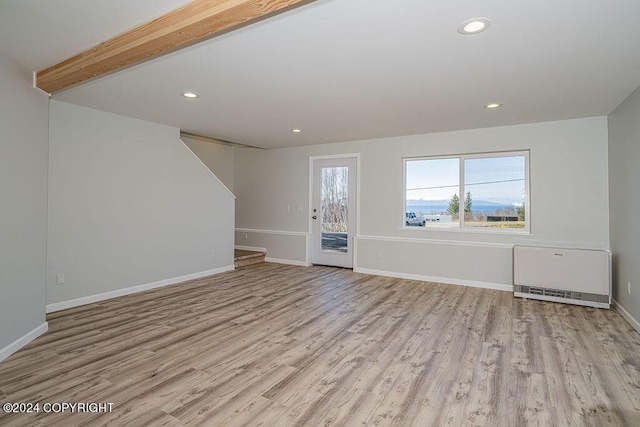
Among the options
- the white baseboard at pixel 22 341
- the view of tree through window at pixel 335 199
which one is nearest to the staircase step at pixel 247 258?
the view of tree through window at pixel 335 199

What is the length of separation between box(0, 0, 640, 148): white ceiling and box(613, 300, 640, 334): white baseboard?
2.34 m

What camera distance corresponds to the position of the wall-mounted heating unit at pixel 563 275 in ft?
13.2

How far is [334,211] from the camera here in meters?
6.52

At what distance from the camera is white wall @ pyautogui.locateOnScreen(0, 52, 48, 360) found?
2.62m

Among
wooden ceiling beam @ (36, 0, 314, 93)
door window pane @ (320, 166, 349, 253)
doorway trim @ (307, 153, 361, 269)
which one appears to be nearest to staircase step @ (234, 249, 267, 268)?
doorway trim @ (307, 153, 361, 269)

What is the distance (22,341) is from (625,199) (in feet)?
20.2

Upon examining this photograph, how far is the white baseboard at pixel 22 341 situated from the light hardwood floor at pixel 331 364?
0.07m

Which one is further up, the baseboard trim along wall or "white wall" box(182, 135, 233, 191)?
"white wall" box(182, 135, 233, 191)

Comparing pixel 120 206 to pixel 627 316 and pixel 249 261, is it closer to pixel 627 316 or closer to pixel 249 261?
pixel 249 261

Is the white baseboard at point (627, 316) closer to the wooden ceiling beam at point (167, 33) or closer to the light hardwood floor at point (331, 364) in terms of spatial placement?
the light hardwood floor at point (331, 364)

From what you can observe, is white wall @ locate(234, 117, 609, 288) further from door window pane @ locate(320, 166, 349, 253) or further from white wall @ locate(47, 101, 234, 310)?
white wall @ locate(47, 101, 234, 310)

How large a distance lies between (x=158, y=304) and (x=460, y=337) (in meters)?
3.43
